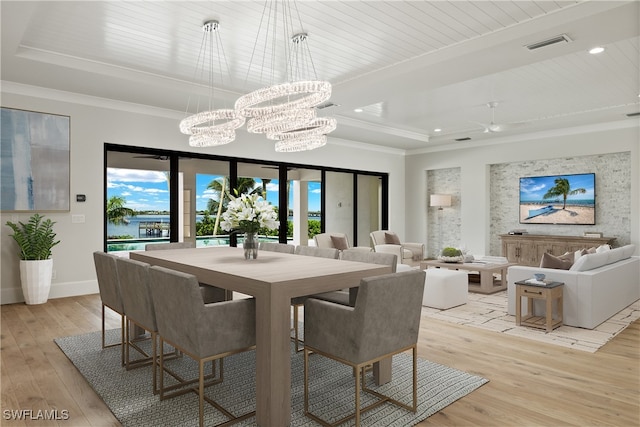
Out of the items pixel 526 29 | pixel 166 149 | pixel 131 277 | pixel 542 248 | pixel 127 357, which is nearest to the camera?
pixel 131 277

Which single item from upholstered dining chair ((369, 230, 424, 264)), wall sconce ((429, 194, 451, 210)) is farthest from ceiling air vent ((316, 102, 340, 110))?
wall sconce ((429, 194, 451, 210))

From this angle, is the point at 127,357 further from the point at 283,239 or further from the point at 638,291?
the point at 638,291

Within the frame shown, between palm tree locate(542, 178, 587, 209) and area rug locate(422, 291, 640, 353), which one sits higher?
palm tree locate(542, 178, 587, 209)

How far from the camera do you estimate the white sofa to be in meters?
4.16

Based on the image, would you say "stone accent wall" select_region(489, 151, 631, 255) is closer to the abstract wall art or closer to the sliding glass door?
the sliding glass door

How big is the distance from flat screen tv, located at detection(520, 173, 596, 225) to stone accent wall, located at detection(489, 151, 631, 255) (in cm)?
10

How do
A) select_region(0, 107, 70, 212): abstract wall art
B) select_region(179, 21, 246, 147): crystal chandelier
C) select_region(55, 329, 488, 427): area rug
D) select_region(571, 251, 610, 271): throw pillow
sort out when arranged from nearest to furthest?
select_region(55, 329, 488, 427): area rug < select_region(179, 21, 246, 147): crystal chandelier < select_region(571, 251, 610, 271): throw pillow < select_region(0, 107, 70, 212): abstract wall art

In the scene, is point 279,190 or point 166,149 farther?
point 279,190

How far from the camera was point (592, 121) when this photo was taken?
7.57 meters

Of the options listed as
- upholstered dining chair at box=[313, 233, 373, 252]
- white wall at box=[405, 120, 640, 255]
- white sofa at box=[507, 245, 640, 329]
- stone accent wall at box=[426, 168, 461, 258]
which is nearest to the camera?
white sofa at box=[507, 245, 640, 329]

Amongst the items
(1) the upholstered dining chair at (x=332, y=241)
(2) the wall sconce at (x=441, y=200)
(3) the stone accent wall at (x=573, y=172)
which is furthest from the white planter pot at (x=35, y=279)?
(3) the stone accent wall at (x=573, y=172)

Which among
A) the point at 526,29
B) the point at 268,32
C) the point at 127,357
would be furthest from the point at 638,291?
the point at 127,357

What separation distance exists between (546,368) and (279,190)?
5.82 meters

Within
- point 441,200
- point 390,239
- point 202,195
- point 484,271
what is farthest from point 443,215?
point 202,195
